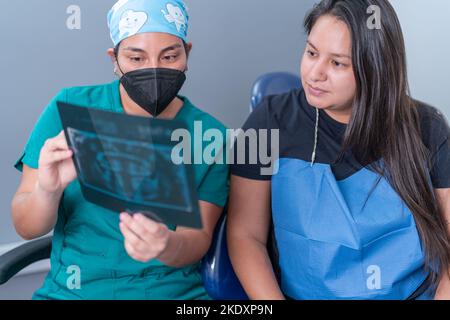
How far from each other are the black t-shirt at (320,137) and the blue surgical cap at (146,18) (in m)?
0.24

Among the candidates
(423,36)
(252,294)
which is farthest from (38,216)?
(423,36)

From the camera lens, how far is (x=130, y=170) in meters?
0.86

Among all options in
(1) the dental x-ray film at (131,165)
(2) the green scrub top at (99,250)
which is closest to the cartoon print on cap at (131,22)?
(2) the green scrub top at (99,250)

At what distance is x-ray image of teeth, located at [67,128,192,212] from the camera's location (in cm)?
81

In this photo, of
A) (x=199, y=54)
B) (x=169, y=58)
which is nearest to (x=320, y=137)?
(x=169, y=58)

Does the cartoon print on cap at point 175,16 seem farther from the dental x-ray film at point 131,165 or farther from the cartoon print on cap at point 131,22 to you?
the dental x-ray film at point 131,165

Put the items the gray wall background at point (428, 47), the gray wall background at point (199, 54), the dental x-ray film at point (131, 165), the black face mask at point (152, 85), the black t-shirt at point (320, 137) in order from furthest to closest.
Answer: the gray wall background at point (428, 47)
the gray wall background at point (199, 54)
the black t-shirt at point (320, 137)
the black face mask at point (152, 85)
the dental x-ray film at point (131, 165)

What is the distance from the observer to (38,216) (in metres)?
1.06

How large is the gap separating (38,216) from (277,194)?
17.5 inches

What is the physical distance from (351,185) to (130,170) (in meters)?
0.48

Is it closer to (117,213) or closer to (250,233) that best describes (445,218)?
(250,233)

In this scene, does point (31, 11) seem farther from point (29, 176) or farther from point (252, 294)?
point (252, 294)

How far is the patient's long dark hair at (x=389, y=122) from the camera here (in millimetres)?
1131

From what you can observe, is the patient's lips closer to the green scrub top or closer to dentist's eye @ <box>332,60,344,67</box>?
dentist's eye @ <box>332,60,344,67</box>
